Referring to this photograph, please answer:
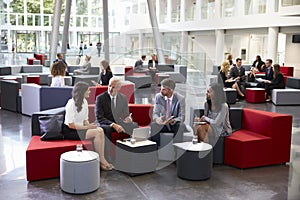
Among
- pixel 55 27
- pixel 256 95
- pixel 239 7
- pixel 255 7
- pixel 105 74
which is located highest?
pixel 239 7

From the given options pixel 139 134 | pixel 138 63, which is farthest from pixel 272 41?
pixel 139 134

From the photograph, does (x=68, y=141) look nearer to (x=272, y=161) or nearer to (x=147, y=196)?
(x=147, y=196)

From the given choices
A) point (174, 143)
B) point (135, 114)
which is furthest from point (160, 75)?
point (174, 143)

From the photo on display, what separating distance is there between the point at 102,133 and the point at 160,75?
9193mm

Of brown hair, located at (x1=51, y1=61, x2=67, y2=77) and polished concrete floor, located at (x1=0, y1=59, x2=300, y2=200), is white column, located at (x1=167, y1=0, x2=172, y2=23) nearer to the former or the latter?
brown hair, located at (x1=51, y1=61, x2=67, y2=77)

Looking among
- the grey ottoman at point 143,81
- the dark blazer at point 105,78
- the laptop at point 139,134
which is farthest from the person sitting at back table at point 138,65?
the laptop at point 139,134

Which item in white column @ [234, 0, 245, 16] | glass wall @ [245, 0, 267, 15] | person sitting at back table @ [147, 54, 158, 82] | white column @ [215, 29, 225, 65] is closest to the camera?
person sitting at back table @ [147, 54, 158, 82]

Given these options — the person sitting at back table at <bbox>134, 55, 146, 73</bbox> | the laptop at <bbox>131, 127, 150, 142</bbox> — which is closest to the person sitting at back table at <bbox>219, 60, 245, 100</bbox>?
the person sitting at back table at <bbox>134, 55, 146, 73</bbox>

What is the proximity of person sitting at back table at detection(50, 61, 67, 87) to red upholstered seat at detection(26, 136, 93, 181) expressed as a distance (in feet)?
10.4

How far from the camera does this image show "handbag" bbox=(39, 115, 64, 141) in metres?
5.32

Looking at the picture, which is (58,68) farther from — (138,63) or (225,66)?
(225,66)

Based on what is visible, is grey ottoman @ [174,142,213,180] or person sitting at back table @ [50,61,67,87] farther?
person sitting at back table @ [50,61,67,87]

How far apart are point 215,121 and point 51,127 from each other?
2405 mm

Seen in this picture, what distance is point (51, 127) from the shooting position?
17.5 ft
